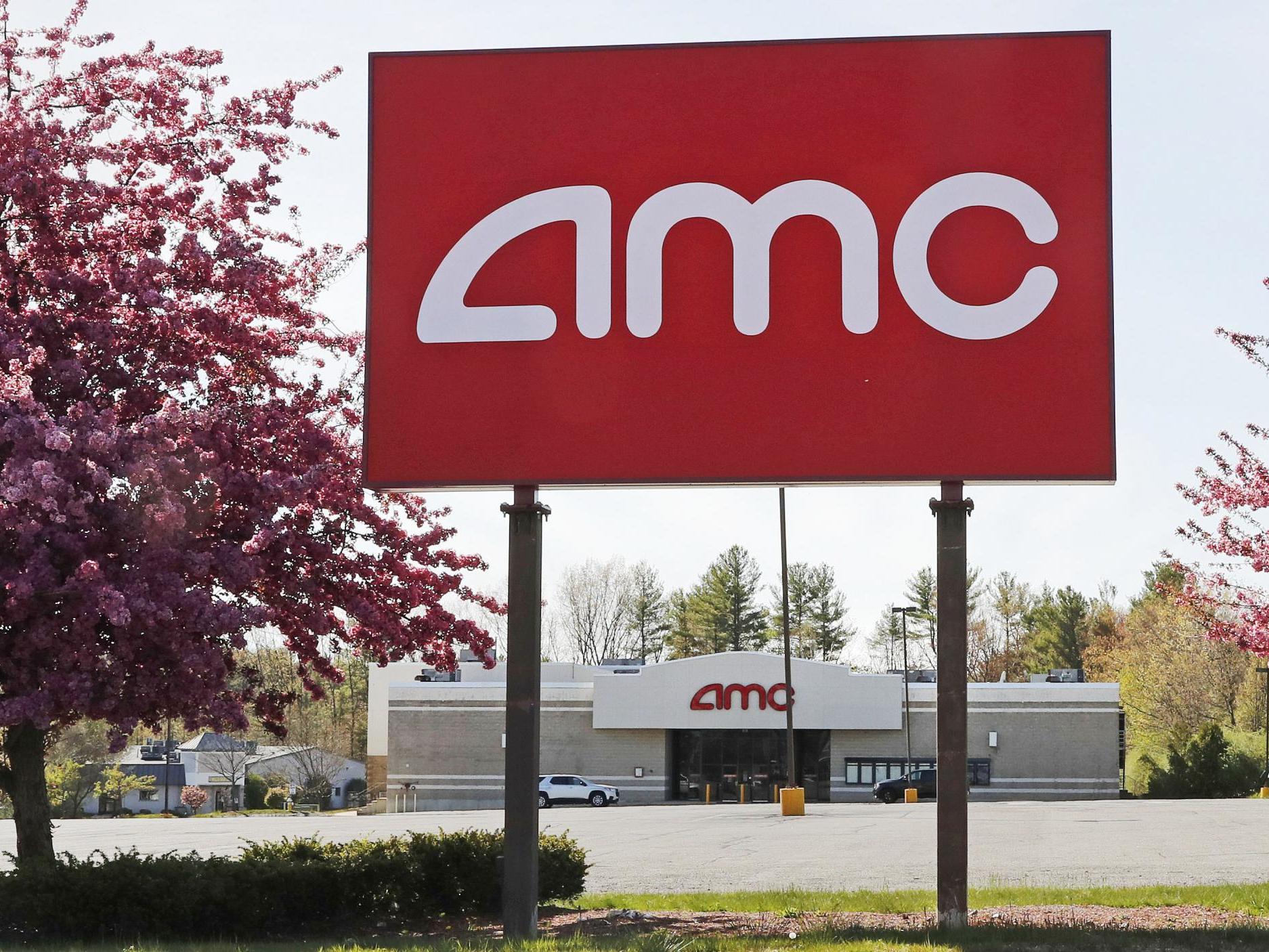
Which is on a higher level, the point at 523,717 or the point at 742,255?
the point at 742,255

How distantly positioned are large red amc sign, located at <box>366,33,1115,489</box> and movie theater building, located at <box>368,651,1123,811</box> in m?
49.1

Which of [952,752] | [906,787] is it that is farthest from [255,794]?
[952,752]

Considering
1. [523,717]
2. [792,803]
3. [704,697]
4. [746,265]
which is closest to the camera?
[523,717]

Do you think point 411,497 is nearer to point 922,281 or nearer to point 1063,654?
point 922,281

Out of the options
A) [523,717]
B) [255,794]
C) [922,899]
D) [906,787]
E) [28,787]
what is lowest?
[255,794]

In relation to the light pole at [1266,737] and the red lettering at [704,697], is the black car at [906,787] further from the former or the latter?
the light pole at [1266,737]

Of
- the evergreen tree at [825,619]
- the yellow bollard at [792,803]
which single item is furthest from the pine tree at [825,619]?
the yellow bollard at [792,803]

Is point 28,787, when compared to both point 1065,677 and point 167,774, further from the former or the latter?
point 167,774

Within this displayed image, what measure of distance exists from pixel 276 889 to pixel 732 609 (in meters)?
86.6

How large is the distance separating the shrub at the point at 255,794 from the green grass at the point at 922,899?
59574mm

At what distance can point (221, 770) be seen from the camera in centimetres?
7475

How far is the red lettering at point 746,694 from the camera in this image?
59.0 meters

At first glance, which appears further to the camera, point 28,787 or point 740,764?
point 740,764

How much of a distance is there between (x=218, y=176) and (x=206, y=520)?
331cm
